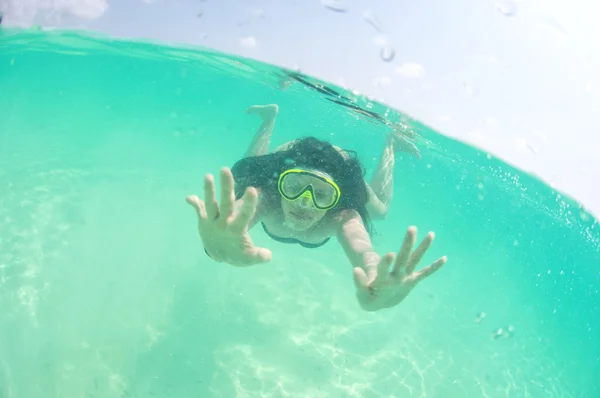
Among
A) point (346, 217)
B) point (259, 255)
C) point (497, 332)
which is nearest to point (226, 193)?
point (259, 255)

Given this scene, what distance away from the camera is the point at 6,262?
8.36 m

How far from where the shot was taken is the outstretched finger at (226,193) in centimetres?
279

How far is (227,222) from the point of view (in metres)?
3.08

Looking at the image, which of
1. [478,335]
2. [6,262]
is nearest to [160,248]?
[6,262]

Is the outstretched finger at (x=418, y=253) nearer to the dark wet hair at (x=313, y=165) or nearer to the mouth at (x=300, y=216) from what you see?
the mouth at (x=300, y=216)

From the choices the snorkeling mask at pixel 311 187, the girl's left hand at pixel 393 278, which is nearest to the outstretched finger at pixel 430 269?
the girl's left hand at pixel 393 278

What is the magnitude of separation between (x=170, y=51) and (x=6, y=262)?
14614 mm

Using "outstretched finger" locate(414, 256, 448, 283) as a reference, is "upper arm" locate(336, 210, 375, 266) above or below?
below

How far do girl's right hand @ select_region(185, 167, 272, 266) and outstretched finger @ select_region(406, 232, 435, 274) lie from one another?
1.31 meters

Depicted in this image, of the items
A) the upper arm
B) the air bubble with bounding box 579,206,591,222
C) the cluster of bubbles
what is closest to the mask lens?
the upper arm

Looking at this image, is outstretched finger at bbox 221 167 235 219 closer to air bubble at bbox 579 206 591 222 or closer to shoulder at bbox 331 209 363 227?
shoulder at bbox 331 209 363 227

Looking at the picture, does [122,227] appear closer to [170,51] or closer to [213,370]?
[213,370]

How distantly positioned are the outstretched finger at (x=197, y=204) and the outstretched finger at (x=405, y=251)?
1797mm

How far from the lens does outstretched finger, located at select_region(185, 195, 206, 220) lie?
300 centimetres
